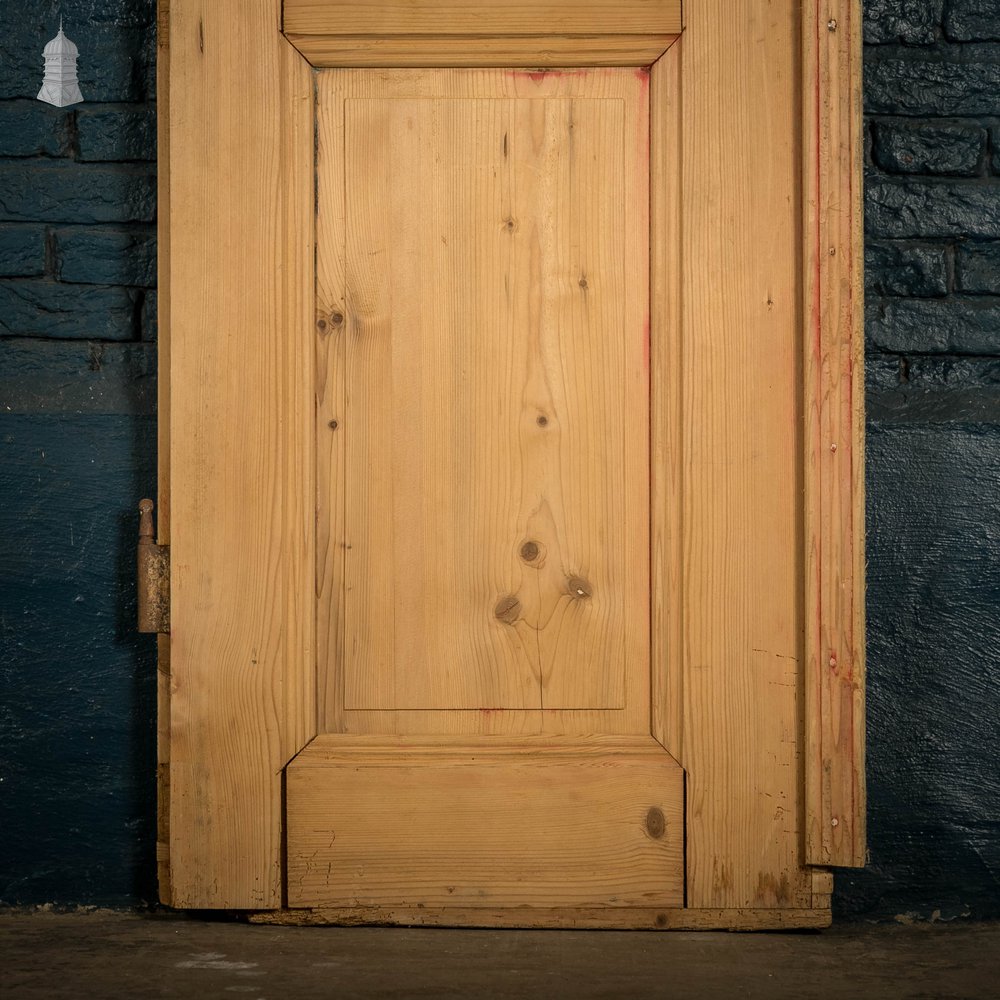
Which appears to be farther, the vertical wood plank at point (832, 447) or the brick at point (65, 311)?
the brick at point (65, 311)

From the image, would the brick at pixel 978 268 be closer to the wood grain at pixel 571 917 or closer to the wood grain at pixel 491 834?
the wood grain at pixel 491 834

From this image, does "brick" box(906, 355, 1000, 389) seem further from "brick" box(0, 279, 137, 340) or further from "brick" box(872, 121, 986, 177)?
"brick" box(0, 279, 137, 340)

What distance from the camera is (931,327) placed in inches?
62.5

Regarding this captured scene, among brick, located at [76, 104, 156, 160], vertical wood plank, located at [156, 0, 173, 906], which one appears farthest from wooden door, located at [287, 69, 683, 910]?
brick, located at [76, 104, 156, 160]

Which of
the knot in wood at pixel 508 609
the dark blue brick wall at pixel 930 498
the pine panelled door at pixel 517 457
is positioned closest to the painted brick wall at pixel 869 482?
the dark blue brick wall at pixel 930 498

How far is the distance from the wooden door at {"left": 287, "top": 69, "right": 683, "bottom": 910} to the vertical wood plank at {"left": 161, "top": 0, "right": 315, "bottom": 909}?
0.06m

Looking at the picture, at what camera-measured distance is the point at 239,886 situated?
151cm

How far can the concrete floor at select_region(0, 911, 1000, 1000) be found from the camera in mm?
1323

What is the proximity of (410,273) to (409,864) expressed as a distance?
934 mm

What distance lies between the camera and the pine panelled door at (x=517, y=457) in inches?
59.2

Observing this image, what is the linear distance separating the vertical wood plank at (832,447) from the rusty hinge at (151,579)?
1.02m

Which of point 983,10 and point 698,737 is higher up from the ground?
point 983,10

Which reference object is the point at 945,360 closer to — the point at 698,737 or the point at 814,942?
the point at 698,737

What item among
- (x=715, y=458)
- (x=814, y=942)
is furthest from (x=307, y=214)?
(x=814, y=942)
